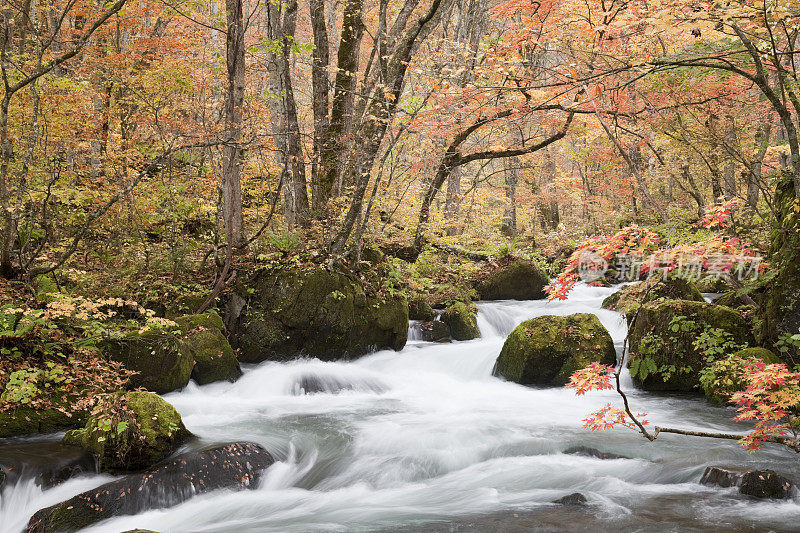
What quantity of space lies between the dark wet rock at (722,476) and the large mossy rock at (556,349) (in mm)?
3185

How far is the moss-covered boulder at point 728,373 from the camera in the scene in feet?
22.0

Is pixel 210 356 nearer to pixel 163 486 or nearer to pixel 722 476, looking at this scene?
pixel 163 486

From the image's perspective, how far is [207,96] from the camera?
13039 mm

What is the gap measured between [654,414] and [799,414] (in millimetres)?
1708

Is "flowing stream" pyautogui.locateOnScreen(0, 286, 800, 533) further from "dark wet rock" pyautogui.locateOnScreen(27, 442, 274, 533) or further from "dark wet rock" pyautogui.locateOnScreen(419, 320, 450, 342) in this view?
"dark wet rock" pyautogui.locateOnScreen(419, 320, 450, 342)

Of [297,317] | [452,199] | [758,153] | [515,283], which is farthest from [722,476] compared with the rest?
[452,199]

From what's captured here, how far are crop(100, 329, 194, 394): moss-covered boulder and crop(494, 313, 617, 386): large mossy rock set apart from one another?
548 cm

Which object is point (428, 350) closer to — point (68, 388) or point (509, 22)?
point (68, 388)

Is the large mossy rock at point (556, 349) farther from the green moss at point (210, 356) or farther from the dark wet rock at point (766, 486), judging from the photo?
the green moss at point (210, 356)

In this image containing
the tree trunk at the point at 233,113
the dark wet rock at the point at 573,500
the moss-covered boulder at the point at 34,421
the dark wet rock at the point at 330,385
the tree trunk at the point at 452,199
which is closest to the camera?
the dark wet rock at the point at 573,500

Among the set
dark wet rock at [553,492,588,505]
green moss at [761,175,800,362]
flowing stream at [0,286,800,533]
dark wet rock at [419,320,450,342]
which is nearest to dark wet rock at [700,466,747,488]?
flowing stream at [0,286,800,533]

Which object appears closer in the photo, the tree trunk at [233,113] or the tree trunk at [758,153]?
the tree trunk at [233,113]

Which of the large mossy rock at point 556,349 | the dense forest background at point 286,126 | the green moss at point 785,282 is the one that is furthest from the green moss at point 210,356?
the green moss at point 785,282

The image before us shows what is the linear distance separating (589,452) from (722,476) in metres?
1.45
